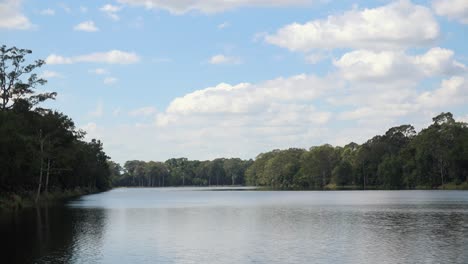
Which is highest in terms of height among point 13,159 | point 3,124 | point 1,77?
point 1,77

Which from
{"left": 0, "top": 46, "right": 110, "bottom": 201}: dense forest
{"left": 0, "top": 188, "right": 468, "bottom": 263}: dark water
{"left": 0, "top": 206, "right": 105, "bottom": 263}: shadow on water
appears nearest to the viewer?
{"left": 0, "top": 188, "right": 468, "bottom": 263}: dark water

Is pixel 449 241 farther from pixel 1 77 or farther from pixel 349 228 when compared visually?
pixel 1 77

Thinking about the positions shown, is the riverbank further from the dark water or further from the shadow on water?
the dark water

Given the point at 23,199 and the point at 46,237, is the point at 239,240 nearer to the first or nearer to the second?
the point at 46,237

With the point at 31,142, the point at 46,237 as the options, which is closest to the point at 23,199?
the point at 31,142

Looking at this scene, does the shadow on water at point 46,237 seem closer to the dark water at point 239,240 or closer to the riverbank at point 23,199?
the dark water at point 239,240

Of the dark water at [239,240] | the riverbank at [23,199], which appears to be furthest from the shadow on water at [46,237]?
the riverbank at [23,199]

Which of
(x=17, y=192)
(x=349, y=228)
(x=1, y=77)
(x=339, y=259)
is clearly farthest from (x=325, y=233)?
(x=1, y=77)

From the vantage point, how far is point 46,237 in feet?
136

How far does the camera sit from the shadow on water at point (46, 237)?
3197 cm

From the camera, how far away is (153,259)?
31328 mm

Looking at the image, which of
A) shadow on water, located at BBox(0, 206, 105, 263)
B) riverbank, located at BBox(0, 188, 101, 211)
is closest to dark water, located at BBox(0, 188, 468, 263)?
shadow on water, located at BBox(0, 206, 105, 263)

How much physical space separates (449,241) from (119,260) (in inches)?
844

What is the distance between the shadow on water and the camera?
1259 inches
